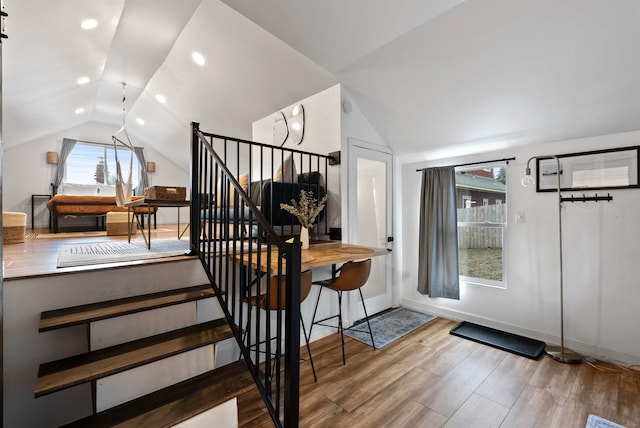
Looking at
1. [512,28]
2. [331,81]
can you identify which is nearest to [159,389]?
[331,81]

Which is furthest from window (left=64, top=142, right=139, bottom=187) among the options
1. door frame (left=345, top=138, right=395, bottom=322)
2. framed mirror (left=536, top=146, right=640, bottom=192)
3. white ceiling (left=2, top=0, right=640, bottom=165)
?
framed mirror (left=536, top=146, right=640, bottom=192)

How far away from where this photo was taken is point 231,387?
1591 millimetres

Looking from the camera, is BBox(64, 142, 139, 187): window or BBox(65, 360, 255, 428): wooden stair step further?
BBox(64, 142, 139, 187): window

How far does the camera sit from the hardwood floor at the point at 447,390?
1.78 metres

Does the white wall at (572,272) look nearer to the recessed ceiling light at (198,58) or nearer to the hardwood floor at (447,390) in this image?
the hardwood floor at (447,390)

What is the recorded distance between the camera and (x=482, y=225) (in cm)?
335

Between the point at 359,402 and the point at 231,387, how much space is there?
3.01 ft

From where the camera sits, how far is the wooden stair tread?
1.51 metres

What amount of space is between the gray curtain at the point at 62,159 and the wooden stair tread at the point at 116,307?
23.2 ft

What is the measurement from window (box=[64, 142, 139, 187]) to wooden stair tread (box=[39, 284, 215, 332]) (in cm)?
685

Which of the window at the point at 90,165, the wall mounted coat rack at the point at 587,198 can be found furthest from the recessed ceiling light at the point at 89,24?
the wall mounted coat rack at the point at 587,198

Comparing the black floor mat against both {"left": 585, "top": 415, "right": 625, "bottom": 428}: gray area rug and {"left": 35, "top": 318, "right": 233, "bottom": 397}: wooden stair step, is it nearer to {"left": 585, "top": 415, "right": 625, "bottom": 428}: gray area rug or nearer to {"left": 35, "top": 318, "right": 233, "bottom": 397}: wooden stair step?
{"left": 585, "top": 415, "right": 625, "bottom": 428}: gray area rug

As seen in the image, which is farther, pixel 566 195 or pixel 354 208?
pixel 354 208

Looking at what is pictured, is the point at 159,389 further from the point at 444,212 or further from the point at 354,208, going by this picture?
the point at 444,212
